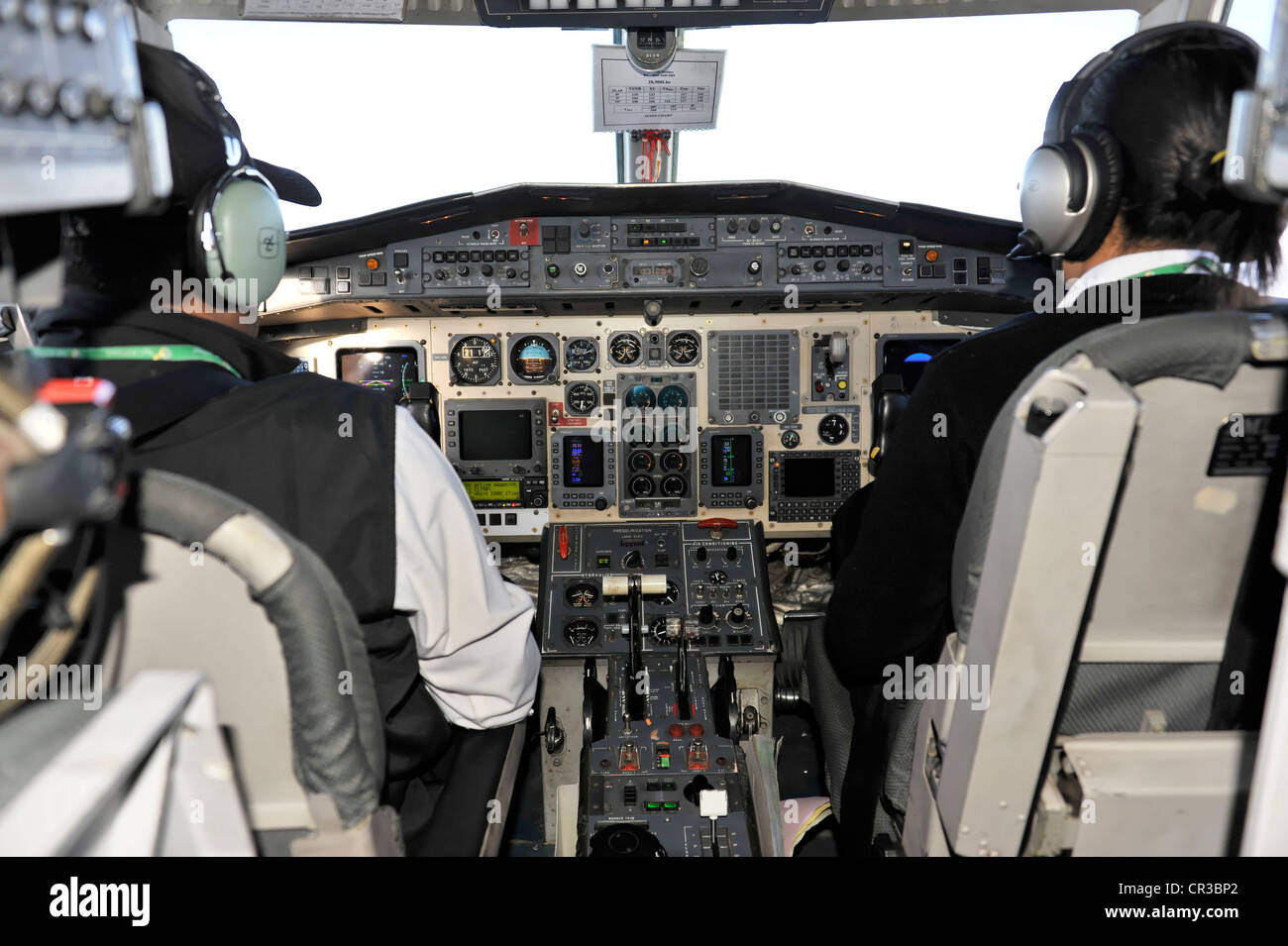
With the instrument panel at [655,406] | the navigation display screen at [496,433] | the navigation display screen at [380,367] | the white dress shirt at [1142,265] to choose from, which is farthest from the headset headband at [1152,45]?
the navigation display screen at [380,367]

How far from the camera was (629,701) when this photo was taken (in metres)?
2.38

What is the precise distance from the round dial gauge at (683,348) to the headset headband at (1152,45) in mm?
1861

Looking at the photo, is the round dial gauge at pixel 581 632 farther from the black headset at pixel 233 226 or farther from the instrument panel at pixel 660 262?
the black headset at pixel 233 226

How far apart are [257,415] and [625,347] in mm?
2082

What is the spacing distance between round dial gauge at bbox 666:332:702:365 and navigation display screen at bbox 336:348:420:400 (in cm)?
95

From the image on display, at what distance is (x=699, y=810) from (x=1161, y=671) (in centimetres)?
104

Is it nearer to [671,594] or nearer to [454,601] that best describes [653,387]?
[671,594]

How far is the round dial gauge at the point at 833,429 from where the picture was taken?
3.18 m

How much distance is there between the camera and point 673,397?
3.17 meters

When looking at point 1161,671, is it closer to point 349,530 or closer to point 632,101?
point 349,530

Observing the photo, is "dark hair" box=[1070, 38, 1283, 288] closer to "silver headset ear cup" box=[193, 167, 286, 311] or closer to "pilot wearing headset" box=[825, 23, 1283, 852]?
"pilot wearing headset" box=[825, 23, 1283, 852]

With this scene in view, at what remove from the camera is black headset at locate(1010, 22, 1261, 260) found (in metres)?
1.22

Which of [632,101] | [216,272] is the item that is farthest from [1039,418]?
[632,101]

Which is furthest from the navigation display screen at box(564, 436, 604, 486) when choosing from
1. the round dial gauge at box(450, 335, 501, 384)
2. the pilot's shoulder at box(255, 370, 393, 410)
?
the pilot's shoulder at box(255, 370, 393, 410)
